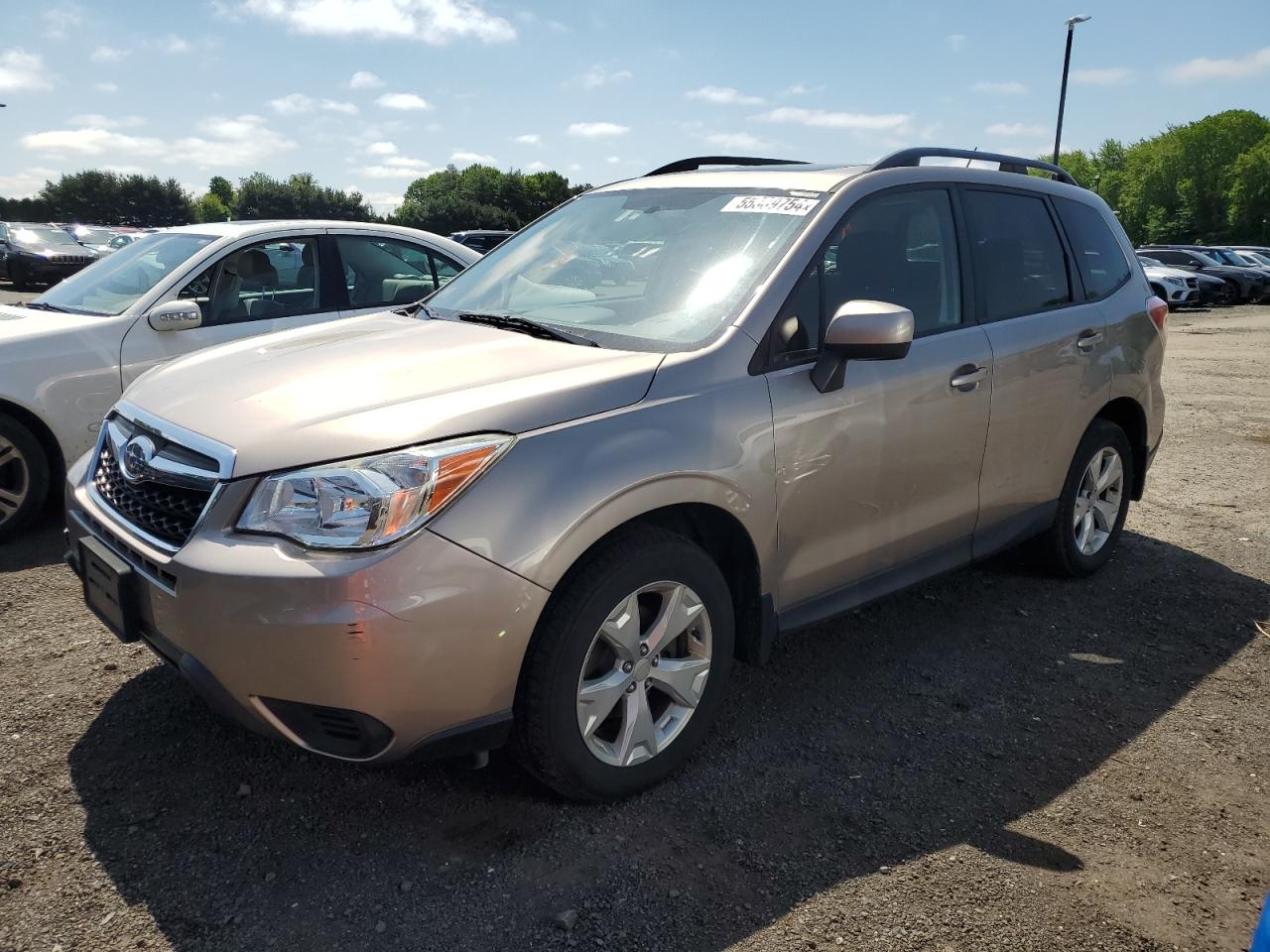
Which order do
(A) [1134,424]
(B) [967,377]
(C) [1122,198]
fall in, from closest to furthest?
(B) [967,377]
(A) [1134,424]
(C) [1122,198]

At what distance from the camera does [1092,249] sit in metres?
4.60

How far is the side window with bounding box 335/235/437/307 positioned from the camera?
6.02 metres

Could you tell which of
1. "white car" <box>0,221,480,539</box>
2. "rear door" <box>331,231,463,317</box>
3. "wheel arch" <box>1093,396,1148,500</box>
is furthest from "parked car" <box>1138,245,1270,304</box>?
"white car" <box>0,221,480,539</box>

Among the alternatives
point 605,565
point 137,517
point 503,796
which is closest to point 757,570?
point 605,565

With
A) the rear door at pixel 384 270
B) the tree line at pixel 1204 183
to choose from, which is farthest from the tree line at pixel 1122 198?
the rear door at pixel 384 270

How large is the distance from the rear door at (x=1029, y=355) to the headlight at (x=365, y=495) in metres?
2.32

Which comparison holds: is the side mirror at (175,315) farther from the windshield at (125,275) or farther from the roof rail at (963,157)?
the roof rail at (963,157)

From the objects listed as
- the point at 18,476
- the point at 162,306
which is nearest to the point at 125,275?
the point at 162,306

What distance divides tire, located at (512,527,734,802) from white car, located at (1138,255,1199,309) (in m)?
27.0

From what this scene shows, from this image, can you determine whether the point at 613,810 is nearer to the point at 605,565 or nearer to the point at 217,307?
the point at 605,565

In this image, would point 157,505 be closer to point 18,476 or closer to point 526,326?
point 526,326

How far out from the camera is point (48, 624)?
157 inches

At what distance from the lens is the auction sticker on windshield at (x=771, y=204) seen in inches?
131

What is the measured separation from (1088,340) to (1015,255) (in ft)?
1.85
